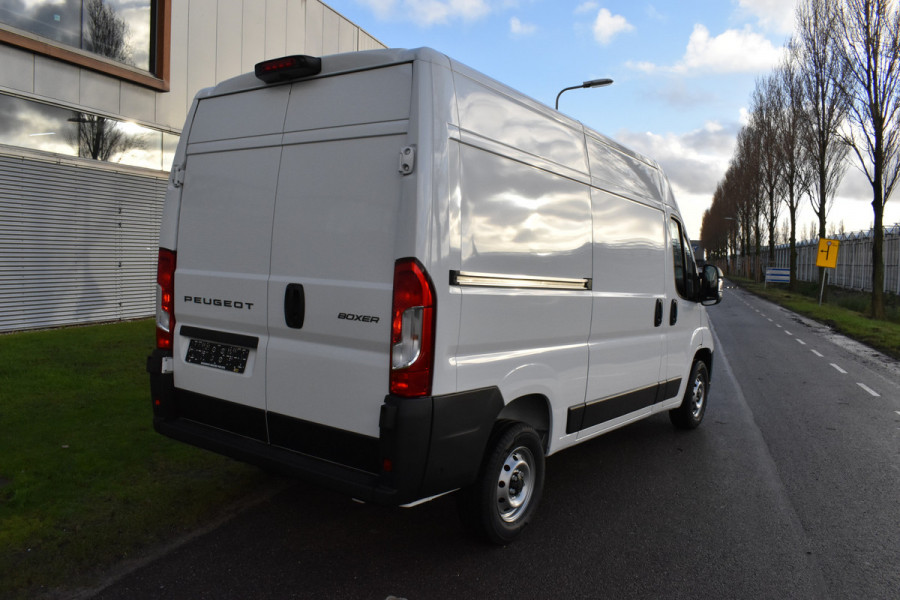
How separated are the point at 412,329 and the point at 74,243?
10826 mm

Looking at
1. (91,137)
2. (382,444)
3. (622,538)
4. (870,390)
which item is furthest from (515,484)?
(91,137)

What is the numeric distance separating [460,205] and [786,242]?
67087mm

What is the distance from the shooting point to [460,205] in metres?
3.36

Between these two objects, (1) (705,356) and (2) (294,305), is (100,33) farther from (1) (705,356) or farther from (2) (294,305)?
(1) (705,356)

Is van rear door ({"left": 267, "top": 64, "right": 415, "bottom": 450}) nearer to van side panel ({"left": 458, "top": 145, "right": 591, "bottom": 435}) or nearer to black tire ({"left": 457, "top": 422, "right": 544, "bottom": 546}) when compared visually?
van side panel ({"left": 458, "top": 145, "right": 591, "bottom": 435})

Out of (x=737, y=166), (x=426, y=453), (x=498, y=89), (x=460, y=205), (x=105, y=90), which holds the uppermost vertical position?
(x=737, y=166)

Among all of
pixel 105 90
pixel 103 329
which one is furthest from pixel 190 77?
pixel 103 329

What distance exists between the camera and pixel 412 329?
316cm

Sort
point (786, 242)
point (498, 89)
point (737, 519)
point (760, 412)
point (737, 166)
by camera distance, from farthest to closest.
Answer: point (786, 242) < point (737, 166) < point (760, 412) < point (737, 519) < point (498, 89)

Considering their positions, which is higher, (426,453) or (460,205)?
(460,205)

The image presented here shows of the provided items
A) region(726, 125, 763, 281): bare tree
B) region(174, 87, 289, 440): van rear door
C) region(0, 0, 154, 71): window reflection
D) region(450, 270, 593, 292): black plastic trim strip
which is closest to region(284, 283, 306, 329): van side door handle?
region(174, 87, 289, 440): van rear door

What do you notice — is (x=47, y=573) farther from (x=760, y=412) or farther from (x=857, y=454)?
(x=760, y=412)

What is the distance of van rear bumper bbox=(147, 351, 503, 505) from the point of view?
3160 mm

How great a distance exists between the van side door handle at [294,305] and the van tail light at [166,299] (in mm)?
1046
